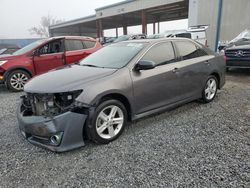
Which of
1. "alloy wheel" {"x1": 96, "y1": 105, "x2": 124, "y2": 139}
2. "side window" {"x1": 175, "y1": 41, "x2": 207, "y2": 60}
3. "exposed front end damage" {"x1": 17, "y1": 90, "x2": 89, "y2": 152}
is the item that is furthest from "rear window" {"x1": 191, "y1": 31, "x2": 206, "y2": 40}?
"exposed front end damage" {"x1": 17, "y1": 90, "x2": 89, "y2": 152}

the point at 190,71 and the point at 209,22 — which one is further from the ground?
the point at 209,22

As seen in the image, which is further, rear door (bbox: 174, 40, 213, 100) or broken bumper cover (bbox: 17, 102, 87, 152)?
rear door (bbox: 174, 40, 213, 100)

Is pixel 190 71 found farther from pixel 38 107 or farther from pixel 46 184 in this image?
pixel 46 184

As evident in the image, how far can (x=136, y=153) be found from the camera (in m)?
2.75

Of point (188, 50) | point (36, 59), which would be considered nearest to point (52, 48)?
point (36, 59)

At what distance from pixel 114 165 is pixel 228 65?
6679 millimetres

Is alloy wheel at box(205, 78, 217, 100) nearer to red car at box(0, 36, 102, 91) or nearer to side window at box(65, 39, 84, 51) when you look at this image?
red car at box(0, 36, 102, 91)

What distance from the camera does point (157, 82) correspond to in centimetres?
348

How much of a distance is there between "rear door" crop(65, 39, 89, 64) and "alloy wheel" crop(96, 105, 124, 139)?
13.6 ft

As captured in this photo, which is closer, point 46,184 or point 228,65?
point 46,184

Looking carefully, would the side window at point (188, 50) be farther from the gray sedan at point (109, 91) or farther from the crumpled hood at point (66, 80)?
the crumpled hood at point (66, 80)

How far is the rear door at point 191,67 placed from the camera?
12.8ft

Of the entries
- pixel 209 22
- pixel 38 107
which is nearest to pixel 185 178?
pixel 38 107

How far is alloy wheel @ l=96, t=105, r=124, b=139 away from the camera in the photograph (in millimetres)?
2934
